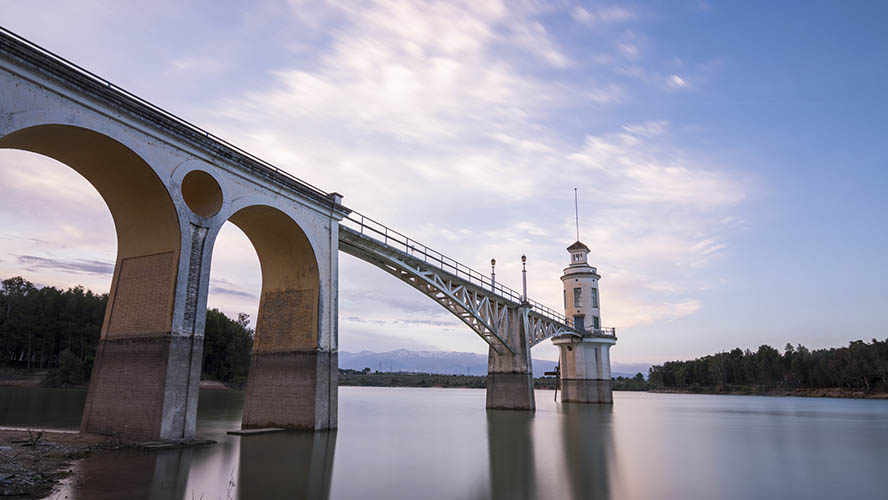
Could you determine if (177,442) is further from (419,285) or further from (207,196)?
(419,285)

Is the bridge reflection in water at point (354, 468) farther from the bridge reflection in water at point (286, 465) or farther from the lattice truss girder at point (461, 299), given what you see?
the lattice truss girder at point (461, 299)

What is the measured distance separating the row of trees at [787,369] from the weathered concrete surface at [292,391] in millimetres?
93430

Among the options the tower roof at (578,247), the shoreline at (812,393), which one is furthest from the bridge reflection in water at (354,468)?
the shoreline at (812,393)

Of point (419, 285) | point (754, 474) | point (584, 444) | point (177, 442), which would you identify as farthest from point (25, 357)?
point (754, 474)

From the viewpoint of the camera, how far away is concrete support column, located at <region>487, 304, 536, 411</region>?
1609 inches

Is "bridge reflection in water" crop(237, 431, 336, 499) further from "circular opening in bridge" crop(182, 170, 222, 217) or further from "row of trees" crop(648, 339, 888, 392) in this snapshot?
"row of trees" crop(648, 339, 888, 392)

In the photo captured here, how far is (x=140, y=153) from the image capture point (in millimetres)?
16359

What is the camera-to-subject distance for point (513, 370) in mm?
41406

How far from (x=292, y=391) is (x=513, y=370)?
22.9m

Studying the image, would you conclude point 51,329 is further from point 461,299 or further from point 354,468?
point 354,468

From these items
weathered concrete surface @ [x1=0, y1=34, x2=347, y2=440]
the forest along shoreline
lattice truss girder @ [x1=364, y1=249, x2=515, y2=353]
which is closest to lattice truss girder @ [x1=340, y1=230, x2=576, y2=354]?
lattice truss girder @ [x1=364, y1=249, x2=515, y2=353]

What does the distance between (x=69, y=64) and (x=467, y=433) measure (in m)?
21.3

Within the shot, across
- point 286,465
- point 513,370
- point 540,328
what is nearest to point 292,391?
point 286,465

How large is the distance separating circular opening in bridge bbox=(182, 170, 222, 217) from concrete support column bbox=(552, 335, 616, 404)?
40757 mm
